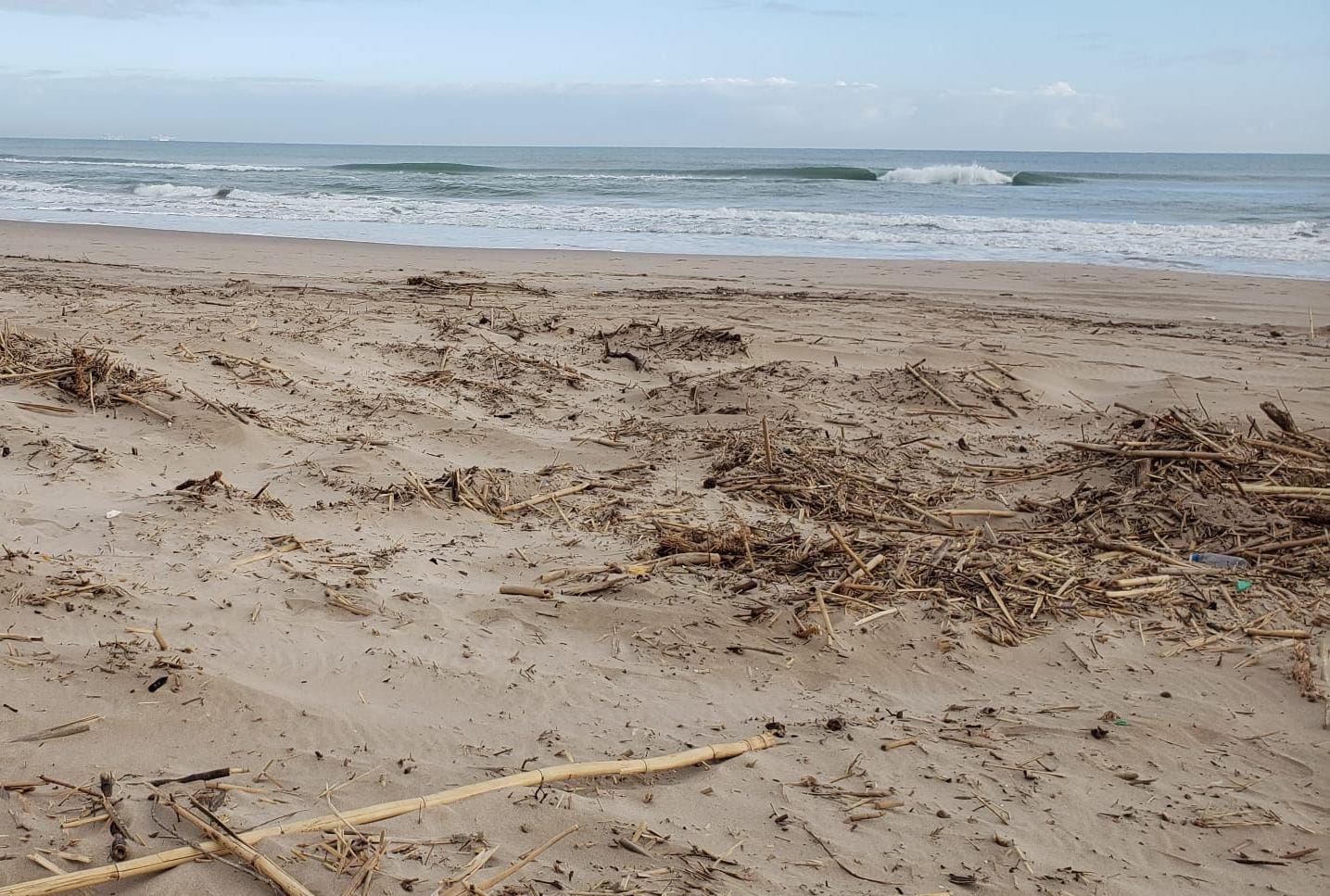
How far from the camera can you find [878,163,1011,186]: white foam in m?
39.1

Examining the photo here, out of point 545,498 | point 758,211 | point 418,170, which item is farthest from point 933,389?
point 418,170

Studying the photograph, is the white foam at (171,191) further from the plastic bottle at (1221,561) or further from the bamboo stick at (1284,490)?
the plastic bottle at (1221,561)

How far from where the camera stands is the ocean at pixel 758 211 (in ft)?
53.6

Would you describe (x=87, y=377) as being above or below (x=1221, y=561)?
above

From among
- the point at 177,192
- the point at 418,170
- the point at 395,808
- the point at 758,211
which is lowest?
the point at 395,808

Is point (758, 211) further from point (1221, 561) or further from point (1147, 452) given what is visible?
point (1221, 561)

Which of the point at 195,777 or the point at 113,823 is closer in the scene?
the point at 113,823

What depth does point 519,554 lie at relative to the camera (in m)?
3.66

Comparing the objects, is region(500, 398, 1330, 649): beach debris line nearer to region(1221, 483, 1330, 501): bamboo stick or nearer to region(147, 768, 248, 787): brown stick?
region(1221, 483, 1330, 501): bamboo stick

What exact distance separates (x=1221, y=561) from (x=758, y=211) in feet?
67.9

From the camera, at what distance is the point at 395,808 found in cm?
209

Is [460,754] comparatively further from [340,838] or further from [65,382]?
[65,382]

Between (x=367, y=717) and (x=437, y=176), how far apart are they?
3798 centimetres

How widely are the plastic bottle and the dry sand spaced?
13 cm
